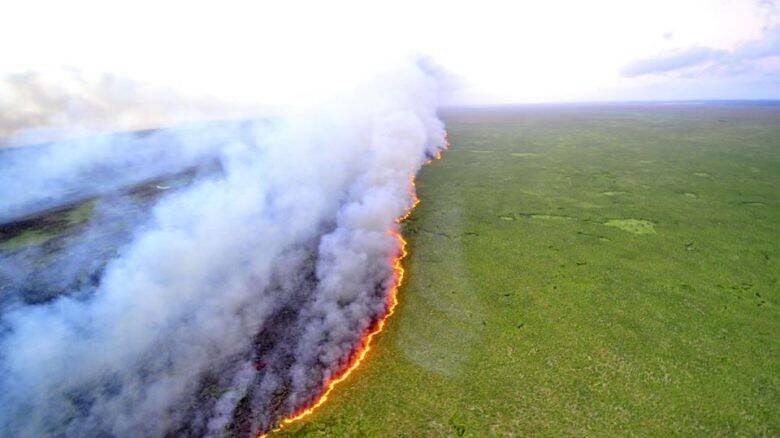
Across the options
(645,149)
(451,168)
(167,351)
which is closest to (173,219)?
(167,351)

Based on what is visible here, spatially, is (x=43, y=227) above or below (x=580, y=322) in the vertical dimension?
below

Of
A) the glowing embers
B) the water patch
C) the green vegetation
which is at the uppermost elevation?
the water patch

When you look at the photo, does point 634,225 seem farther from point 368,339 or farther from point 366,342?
point 366,342

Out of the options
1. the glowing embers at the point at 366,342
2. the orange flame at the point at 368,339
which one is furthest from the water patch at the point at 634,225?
the glowing embers at the point at 366,342

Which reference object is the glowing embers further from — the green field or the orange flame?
the green field

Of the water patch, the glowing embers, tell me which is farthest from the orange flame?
the water patch

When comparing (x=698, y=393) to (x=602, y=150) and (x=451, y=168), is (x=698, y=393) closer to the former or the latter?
(x=451, y=168)

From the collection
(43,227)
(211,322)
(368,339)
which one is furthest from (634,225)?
(43,227)
